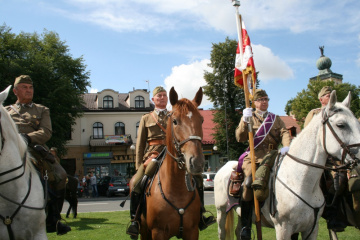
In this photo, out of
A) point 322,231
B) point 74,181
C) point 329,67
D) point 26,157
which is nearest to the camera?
point 26,157

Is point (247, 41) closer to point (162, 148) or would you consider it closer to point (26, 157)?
point (162, 148)

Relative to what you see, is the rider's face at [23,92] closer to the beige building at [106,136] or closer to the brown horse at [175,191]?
the brown horse at [175,191]

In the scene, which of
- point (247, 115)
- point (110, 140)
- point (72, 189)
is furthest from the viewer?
point (110, 140)

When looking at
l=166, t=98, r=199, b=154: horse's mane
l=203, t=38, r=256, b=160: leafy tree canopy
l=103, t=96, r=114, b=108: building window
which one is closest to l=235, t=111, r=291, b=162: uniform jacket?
l=166, t=98, r=199, b=154: horse's mane

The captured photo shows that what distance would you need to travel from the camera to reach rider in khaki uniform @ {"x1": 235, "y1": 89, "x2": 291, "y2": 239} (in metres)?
6.06

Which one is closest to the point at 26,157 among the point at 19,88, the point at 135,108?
the point at 19,88

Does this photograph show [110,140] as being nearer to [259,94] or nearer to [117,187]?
[117,187]

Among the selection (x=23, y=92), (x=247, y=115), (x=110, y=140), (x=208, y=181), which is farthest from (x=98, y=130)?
(x=247, y=115)

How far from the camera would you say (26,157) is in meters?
4.73

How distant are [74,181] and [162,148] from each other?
7537 millimetres

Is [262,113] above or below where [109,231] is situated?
above

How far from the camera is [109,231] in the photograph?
36.2 ft

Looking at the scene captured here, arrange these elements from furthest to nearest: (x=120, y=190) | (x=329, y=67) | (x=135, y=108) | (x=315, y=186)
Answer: (x=329, y=67)
(x=135, y=108)
(x=120, y=190)
(x=315, y=186)

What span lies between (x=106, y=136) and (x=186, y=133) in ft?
139
